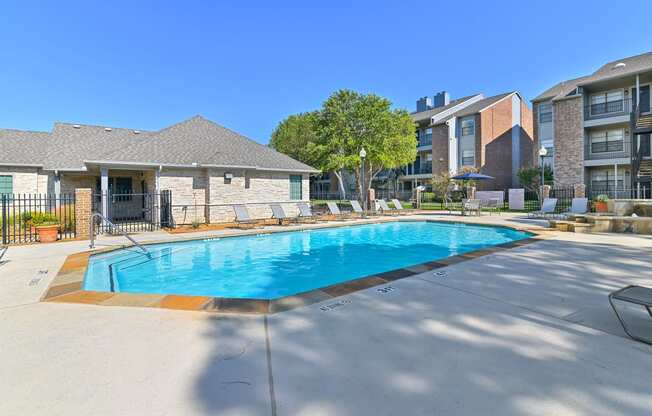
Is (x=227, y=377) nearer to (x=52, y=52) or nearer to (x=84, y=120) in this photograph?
(x=52, y=52)

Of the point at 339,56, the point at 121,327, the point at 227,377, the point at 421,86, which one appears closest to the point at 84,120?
the point at 339,56

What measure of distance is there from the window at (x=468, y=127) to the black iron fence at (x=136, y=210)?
28129 millimetres

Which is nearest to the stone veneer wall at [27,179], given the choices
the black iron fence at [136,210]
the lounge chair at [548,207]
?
the black iron fence at [136,210]

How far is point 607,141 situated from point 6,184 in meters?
38.7

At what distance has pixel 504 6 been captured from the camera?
15133 millimetres

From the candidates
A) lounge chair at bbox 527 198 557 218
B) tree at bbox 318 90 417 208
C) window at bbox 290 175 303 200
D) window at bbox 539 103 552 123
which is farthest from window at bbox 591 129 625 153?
window at bbox 290 175 303 200

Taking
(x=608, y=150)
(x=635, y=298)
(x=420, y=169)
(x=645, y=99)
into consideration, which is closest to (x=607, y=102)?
(x=645, y=99)

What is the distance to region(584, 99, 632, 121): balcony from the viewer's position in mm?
22953

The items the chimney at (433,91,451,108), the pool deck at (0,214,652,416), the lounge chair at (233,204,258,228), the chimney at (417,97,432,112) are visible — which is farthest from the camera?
the chimney at (417,97,432,112)

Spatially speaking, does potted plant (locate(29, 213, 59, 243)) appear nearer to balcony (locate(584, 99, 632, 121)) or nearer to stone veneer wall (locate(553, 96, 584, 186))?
stone veneer wall (locate(553, 96, 584, 186))

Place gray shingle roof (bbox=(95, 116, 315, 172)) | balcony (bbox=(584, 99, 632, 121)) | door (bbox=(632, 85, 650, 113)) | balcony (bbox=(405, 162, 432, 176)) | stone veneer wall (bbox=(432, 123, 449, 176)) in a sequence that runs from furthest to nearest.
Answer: balcony (bbox=(405, 162, 432, 176))
stone veneer wall (bbox=(432, 123, 449, 176))
balcony (bbox=(584, 99, 632, 121))
door (bbox=(632, 85, 650, 113))
gray shingle roof (bbox=(95, 116, 315, 172))

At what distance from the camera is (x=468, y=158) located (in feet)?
107

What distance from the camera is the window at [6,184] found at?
17.8 metres

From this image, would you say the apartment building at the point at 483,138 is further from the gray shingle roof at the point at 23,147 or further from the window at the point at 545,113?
the gray shingle roof at the point at 23,147
